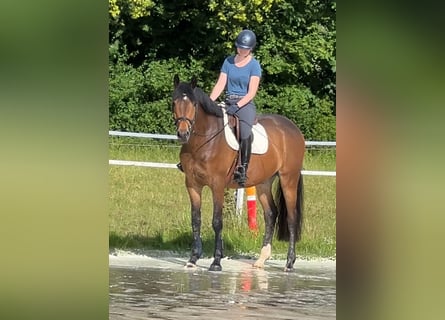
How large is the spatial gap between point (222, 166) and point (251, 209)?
1.28m

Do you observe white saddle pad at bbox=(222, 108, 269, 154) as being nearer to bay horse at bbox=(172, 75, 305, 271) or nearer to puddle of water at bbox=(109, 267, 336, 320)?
bay horse at bbox=(172, 75, 305, 271)

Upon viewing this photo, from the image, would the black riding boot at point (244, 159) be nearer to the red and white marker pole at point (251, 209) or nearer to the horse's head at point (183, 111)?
the horse's head at point (183, 111)

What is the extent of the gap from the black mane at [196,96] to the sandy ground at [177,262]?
125 cm

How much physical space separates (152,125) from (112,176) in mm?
4045

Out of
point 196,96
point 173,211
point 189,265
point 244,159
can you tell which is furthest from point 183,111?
point 173,211

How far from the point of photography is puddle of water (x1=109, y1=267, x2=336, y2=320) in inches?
182

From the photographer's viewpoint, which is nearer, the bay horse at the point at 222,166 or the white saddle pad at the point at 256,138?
the bay horse at the point at 222,166

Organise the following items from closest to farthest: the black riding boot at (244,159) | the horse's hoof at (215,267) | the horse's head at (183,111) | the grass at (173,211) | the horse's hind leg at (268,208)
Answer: the horse's head at (183,111) < the horse's hoof at (215,267) < the black riding boot at (244,159) < the horse's hind leg at (268,208) < the grass at (173,211)

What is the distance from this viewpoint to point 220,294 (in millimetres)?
5344

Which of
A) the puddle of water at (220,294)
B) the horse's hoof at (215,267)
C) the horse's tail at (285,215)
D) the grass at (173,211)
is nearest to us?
the puddle of water at (220,294)

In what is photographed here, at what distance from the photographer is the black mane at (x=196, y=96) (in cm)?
622

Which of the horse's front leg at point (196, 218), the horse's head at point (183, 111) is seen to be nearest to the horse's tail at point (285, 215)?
the horse's front leg at point (196, 218)
